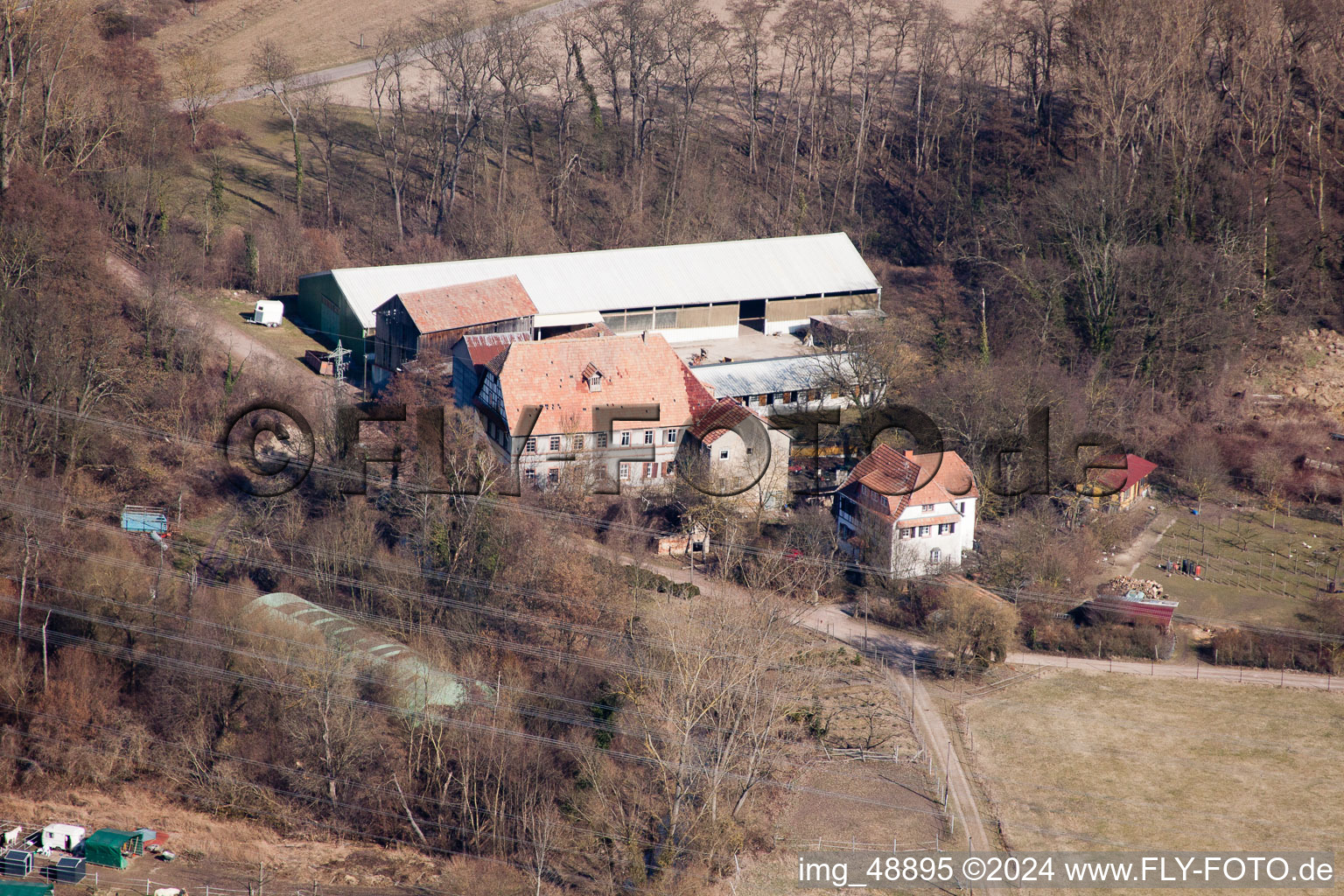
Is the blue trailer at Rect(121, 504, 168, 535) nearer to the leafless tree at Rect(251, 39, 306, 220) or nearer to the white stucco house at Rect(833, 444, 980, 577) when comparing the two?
the white stucco house at Rect(833, 444, 980, 577)

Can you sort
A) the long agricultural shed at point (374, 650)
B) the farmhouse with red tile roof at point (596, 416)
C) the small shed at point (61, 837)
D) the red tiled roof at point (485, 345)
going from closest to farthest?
the small shed at point (61, 837) → the long agricultural shed at point (374, 650) → the farmhouse with red tile roof at point (596, 416) → the red tiled roof at point (485, 345)

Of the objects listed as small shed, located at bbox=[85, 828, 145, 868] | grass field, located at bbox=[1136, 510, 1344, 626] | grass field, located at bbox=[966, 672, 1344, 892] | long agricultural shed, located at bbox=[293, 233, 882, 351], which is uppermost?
long agricultural shed, located at bbox=[293, 233, 882, 351]

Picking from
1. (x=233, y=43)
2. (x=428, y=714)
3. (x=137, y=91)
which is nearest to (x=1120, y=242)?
(x=428, y=714)

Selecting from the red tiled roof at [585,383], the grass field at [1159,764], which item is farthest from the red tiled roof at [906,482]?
the grass field at [1159,764]

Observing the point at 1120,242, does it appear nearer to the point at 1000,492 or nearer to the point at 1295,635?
the point at 1000,492

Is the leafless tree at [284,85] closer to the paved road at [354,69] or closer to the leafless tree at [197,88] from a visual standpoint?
the paved road at [354,69]

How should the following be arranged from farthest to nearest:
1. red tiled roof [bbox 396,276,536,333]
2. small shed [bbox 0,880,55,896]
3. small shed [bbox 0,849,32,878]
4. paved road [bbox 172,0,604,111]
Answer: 1. paved road [bbox 172,0,604,111]
2. red tiled roof [bbox 396,276,536,333]
3. small shed [bbox 0,849,32,878]
4. small shed [bbox 0,880,55,896]

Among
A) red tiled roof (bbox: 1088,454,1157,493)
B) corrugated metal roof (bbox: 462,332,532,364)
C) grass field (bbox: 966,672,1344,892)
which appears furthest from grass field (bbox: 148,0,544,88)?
grass field (bbox: 966,672,1344,892)
